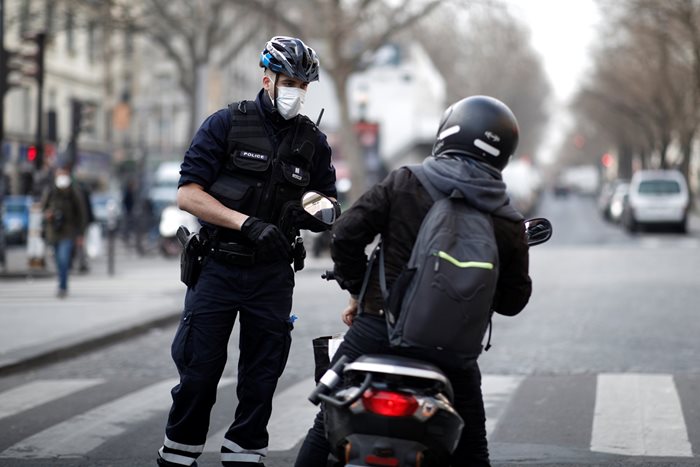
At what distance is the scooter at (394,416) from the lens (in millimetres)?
→ 3826

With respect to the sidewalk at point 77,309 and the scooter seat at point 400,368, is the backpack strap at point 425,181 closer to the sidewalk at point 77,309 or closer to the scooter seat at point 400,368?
the scooter seat at point 400,368

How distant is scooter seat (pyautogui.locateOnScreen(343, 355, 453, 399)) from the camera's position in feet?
12.7

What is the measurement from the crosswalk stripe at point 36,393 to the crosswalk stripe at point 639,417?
3459 mm

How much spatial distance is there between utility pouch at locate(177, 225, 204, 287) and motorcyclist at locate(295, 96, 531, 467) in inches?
43.4

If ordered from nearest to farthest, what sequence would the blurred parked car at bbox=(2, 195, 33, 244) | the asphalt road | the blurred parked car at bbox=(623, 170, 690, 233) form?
the asphalt road, the blurred parked car at bbox=(2, 195, 33, 244), the blurred parked car at bbox=(623, 170, 690, 233)

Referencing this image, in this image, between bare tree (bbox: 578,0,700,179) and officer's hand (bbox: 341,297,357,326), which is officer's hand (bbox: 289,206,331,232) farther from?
bare tree (bbox: 578,0,700,179)

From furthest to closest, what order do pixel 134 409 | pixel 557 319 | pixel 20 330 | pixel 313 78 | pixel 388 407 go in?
pixel 557 319, pixel 20 330, pixel 134 409, pixel 313 78, pixel 388 407

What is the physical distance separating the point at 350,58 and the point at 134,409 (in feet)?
110

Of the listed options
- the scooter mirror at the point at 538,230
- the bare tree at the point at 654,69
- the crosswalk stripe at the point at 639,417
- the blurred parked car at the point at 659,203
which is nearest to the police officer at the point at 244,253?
the scooter mirror at the point at 538,230

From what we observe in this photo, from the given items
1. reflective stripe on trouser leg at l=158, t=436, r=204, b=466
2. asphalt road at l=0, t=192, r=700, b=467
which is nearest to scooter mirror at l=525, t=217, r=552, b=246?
reflective stripe on trouser leg at l=158, t=436, r=204, b=466

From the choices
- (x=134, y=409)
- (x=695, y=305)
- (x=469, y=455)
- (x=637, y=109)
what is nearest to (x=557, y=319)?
(x=695, y=305)

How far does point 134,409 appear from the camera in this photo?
815cm

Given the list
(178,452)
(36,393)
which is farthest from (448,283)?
(36,393)

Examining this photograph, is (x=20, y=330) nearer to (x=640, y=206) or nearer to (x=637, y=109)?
(x=640, y=206)
